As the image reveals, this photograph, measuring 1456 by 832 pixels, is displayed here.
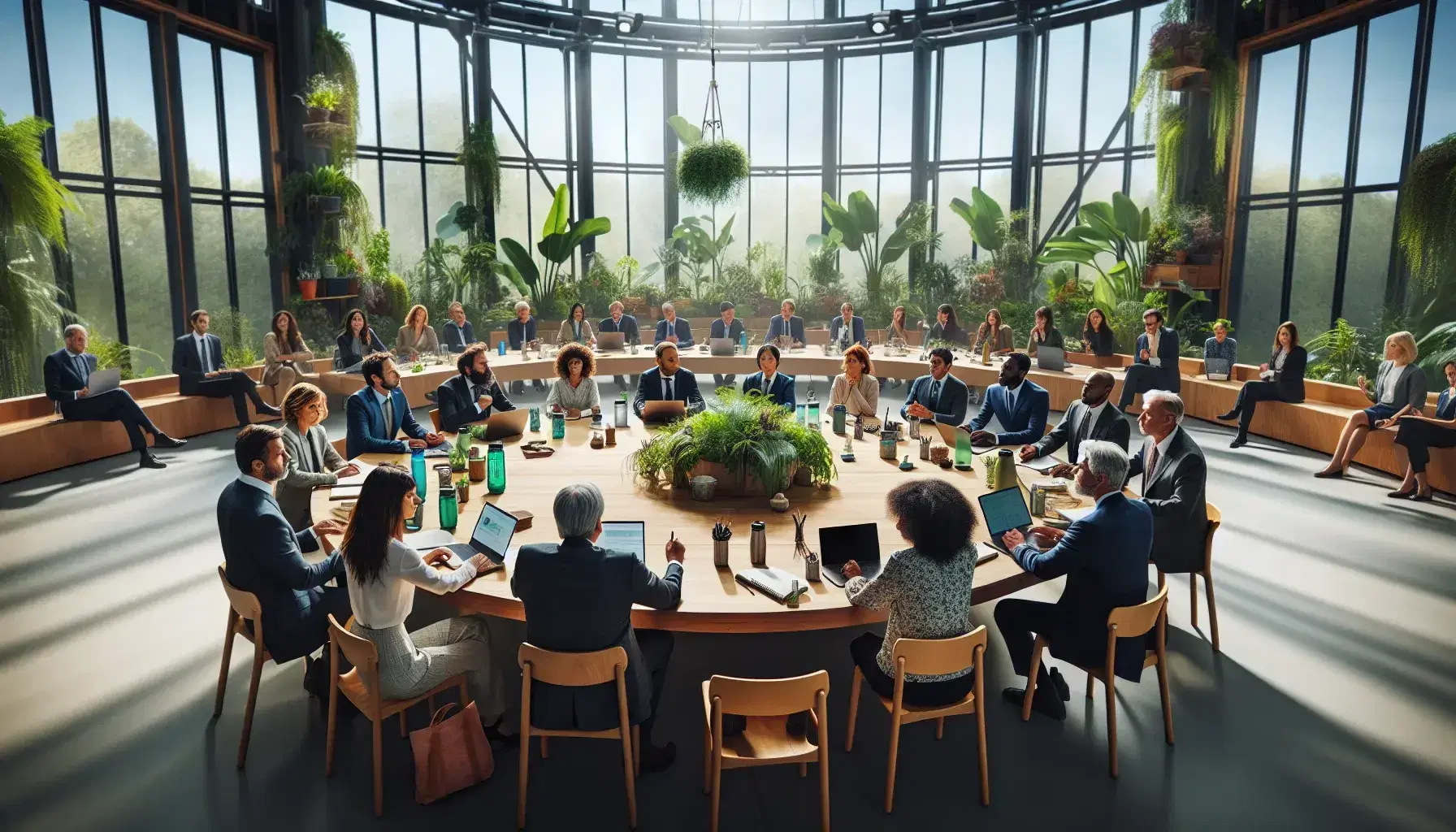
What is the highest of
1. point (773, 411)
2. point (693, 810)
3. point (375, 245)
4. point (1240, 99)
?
point (1240, 99)

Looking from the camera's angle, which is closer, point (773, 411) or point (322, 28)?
point (773, 411)

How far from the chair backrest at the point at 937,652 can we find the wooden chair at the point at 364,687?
166 cm

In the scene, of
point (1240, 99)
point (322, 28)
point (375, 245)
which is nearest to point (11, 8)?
point (322, 28)

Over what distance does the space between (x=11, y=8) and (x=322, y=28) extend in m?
3.39

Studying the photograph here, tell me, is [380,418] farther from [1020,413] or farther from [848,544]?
[1020,413]

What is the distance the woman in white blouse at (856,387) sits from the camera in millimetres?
6609

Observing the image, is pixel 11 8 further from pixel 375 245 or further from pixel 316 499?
pixel 316 499

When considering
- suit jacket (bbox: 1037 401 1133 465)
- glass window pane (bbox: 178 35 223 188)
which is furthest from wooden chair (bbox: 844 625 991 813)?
glass window pane (bbox: 178 35 223 188)

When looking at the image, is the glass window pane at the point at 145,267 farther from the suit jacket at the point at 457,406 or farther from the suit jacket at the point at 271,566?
the suit jacket at the point at 271,566

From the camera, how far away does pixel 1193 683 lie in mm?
4039

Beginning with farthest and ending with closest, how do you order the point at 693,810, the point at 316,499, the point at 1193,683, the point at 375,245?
the point at 375,245, the point at 316,499, the point at 1193,683, the point at 693,810

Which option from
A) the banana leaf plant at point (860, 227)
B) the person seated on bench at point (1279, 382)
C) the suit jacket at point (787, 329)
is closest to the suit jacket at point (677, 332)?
the suit jacket at point (787, 329)

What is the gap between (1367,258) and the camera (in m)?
10.2

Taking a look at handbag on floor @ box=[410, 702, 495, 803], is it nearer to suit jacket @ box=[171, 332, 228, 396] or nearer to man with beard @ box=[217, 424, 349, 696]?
man with beard @ box=[217, 424, 349, 696]
